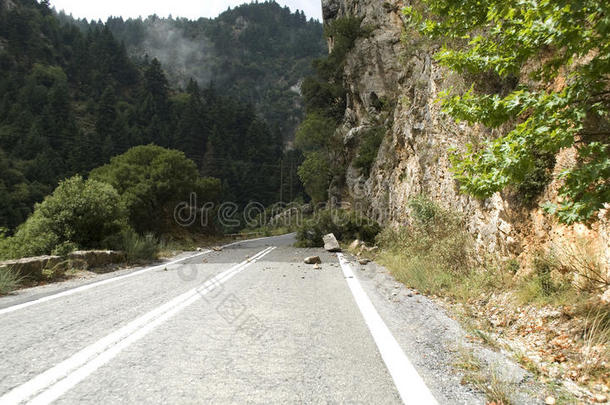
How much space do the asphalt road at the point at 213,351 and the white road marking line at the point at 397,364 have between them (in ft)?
0.03

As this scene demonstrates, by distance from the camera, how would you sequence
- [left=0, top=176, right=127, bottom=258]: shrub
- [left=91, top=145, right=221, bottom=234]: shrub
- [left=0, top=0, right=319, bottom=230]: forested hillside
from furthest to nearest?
1. [left=0, top=0, right=319, bottom=230]: forested hillside
2. [left=91, top=145, right=221, bottom=234]: shrub
3. [left=0, top=176, right=127, bottom=258]: shrub

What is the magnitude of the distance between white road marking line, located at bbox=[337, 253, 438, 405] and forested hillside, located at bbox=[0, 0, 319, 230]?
47.2 m

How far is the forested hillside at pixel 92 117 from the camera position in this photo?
52.7m

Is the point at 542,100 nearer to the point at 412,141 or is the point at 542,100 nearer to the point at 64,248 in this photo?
the point at 64,248

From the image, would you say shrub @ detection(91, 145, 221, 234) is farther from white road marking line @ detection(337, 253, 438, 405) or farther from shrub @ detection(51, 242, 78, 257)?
white road marking line @ detection(337, 253, 438, 405)

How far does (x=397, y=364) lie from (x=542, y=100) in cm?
275

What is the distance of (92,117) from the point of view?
A: 7525 centimetres

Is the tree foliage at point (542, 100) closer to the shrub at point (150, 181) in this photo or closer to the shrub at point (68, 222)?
the shrub at point (68, 222)

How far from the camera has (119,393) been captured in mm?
2455

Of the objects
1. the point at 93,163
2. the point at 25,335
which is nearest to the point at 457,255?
the point at 25,335

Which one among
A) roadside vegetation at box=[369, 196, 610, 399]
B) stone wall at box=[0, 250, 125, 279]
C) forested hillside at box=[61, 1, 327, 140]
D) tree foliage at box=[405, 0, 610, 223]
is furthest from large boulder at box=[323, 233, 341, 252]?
forested hillside at box=[61, 1, 327, 140]

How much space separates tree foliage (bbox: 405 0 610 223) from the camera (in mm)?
3004

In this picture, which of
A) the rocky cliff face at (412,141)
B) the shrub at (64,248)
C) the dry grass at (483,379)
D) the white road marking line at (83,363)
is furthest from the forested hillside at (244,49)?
the dry grass at (483,379)

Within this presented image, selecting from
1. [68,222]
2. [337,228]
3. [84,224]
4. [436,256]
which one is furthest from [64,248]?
[337,228]
